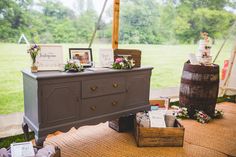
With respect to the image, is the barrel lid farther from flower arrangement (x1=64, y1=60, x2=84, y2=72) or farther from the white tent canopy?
flower arrangement (x1=64, y1=60, x2=84, y2=72)

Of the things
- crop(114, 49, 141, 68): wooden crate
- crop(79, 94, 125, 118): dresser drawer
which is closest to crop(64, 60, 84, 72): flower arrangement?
crop(79, 94, 125, 118): dresser drawer

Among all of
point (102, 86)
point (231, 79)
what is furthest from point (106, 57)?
point (231, 79)

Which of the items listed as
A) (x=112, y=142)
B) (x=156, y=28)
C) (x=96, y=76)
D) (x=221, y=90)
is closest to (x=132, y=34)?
(x=156, y=28)

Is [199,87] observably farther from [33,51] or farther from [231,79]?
[33,51]

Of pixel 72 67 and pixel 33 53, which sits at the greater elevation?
pixel 33 53

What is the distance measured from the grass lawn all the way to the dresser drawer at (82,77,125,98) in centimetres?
53

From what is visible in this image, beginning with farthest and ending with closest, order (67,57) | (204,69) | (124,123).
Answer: (204,69) → (67,57) → (124,123)

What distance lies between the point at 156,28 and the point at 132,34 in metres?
0.60

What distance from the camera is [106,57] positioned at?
2.65 m

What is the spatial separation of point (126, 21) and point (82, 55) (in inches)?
53.1

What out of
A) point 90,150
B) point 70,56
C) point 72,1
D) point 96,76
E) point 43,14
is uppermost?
point 72,1

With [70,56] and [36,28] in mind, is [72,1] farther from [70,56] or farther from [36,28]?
[70,56]

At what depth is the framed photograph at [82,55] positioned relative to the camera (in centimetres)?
251

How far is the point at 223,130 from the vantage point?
121 inches
